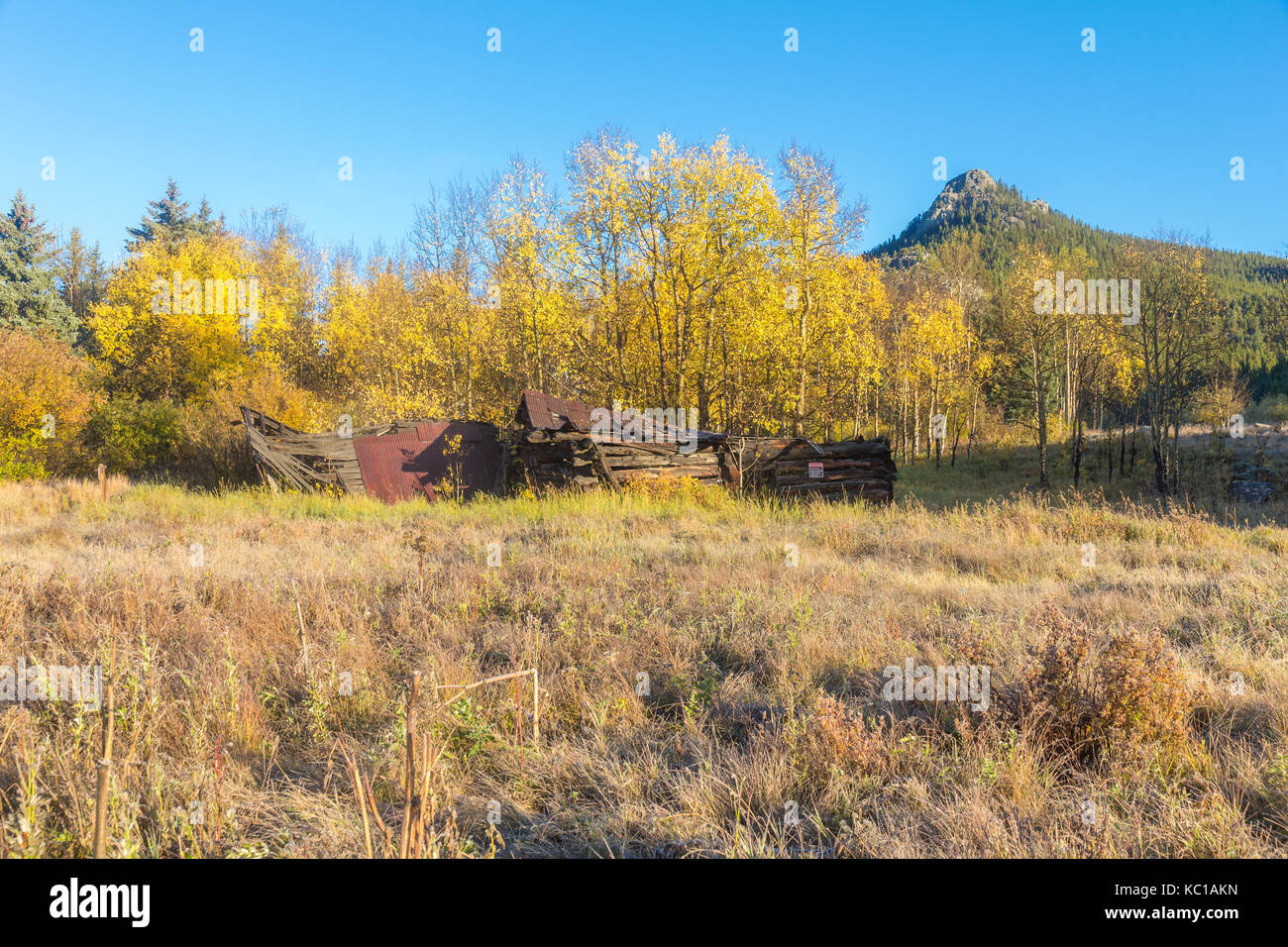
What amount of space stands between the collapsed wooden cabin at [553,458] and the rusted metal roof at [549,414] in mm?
41

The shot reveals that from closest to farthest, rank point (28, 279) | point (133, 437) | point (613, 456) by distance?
point (613, 456) → point (133, 437) → point (28, 279)

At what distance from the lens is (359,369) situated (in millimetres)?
34188

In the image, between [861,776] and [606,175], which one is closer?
[861,776]

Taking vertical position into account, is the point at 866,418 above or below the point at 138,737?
above

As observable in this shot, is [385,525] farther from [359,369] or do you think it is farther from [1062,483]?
[359,369]

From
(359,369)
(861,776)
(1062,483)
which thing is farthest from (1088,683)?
(359,369)

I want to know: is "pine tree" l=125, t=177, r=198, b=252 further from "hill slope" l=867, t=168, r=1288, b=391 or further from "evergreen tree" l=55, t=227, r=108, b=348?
"hill slope" l=867, t=168, r=1288, b=391

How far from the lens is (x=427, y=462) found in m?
17.6

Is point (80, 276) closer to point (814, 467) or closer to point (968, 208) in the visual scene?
point (814, 467)

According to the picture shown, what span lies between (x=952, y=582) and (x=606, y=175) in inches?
646

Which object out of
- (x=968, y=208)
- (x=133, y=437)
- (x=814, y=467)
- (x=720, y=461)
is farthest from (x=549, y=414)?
(x=968, y=208)

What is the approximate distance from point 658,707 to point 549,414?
13962 mm

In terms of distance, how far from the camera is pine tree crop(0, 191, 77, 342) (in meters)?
34.5
